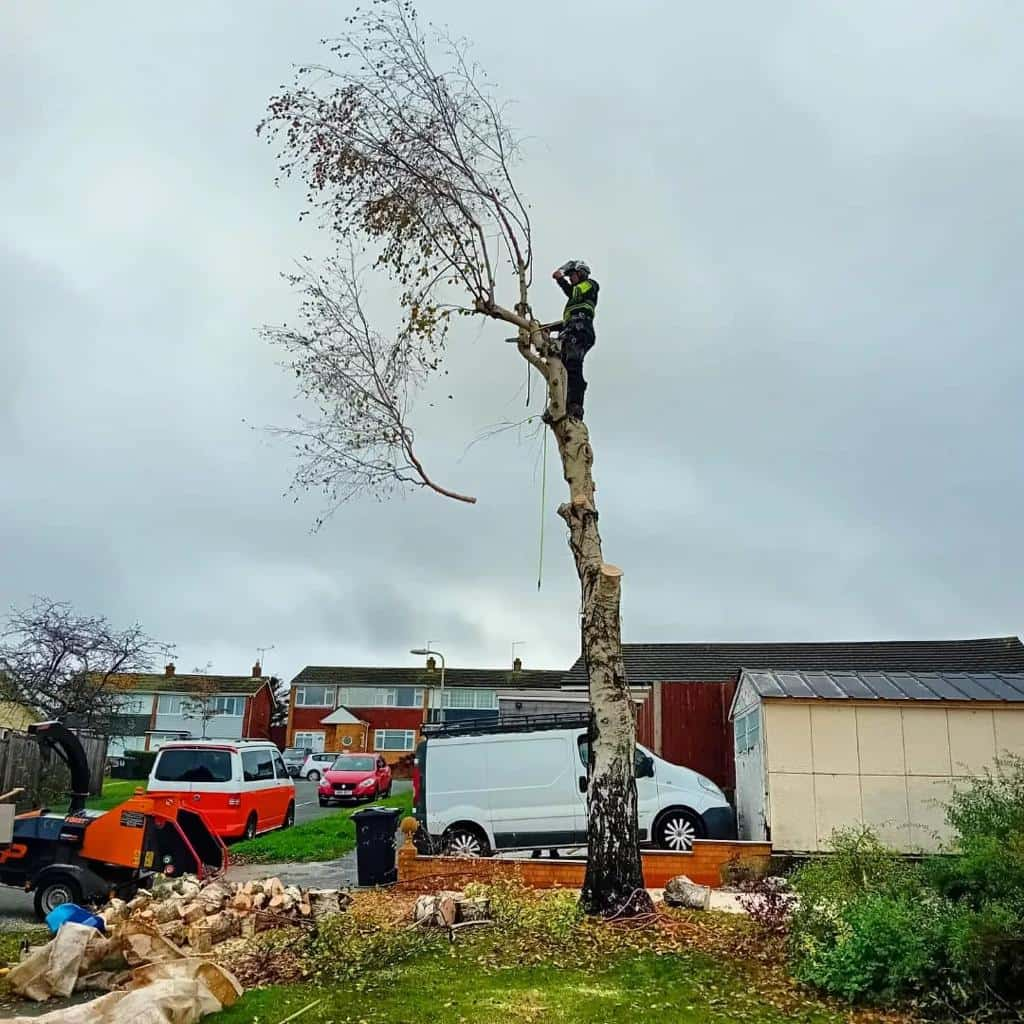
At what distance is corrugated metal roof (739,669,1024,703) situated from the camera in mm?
13000

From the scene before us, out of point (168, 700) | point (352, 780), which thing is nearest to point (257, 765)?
point (352, 780)

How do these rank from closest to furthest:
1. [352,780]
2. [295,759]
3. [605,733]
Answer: [605,733]
[352,780]
[295,759]

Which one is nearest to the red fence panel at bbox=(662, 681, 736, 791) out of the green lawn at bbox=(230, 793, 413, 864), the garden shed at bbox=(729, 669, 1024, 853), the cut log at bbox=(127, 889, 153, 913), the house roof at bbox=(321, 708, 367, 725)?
the garden shed at bbox=(729, 669, 1024, 853)

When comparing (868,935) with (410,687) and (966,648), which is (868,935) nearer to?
(966,648)

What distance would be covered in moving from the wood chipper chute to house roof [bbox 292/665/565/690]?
152ft

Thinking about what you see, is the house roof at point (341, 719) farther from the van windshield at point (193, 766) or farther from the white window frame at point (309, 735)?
the van windshield at point (193, 766)

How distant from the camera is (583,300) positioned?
1052 centimetres

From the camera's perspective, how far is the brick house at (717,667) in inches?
727

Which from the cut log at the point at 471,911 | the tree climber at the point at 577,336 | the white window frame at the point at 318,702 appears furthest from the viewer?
the white window frame at the point at 318,702

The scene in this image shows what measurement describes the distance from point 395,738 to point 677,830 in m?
47.1

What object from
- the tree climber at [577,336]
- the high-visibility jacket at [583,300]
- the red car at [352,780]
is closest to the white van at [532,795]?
the tree climber at [577,336]

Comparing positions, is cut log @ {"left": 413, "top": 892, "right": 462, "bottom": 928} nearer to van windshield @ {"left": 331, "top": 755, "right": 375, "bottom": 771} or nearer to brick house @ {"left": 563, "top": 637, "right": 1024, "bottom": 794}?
brick house @ {"left": 563, "top": 637, "right": 1024, "bottom": 794}

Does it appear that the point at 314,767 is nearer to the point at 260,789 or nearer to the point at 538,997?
the point at 260,789

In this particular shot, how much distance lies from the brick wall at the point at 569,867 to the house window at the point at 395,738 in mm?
47192
